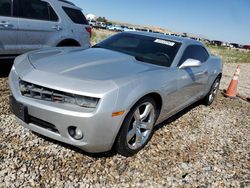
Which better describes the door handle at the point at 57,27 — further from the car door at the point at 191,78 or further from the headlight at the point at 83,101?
the headlight at the point at 83,101

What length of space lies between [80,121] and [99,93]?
329 millimetres

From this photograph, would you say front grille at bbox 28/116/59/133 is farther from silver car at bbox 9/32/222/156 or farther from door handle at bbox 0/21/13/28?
door handle at bbox 0/21/13/28

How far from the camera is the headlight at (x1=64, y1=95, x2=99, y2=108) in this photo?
9.65 feet

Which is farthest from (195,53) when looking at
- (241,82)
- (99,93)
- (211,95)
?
(241,82)

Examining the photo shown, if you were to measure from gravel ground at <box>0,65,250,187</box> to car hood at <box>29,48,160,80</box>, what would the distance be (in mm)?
955

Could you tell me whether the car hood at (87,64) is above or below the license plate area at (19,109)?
above

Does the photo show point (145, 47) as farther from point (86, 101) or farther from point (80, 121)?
point (80, 121)

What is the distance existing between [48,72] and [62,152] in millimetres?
965

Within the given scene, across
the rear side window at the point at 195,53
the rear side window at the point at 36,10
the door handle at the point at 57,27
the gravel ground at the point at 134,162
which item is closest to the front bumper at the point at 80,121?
the gravel ground at the point at 134,162

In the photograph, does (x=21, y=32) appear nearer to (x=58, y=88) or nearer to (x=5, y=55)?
(x=5, y=55)

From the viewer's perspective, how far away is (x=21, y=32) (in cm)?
596

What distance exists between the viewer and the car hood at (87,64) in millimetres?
3262

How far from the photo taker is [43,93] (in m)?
3.07

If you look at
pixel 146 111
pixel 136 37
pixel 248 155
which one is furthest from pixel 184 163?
pixel 136 37
